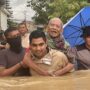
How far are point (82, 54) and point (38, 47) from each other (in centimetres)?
89

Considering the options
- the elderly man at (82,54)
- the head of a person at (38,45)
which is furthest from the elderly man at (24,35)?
the head of a person at (38,45)

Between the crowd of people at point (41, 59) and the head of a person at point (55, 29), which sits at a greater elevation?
the head of a person at point (55, 29)

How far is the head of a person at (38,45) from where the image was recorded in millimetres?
5288

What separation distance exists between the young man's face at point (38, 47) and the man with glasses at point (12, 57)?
282 mm

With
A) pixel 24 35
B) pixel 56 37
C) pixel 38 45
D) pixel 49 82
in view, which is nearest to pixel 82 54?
pixel 56 37

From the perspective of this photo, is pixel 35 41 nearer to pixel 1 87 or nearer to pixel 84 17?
pixel 1 87

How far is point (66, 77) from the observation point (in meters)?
5.16

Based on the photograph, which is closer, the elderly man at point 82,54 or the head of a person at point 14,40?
the elderly man at point 82,54

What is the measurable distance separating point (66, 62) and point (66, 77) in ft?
1.01

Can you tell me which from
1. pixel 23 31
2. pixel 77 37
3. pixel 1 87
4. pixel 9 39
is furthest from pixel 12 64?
pixel 23 31

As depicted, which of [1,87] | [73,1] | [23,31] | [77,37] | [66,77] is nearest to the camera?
[1,87]

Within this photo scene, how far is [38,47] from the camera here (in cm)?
529

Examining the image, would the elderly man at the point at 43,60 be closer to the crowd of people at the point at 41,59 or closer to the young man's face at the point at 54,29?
the crowd of people at the point at 41,59

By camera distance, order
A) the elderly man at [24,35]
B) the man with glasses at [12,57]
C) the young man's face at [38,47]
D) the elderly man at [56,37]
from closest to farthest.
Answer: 1. the young man's face at [38,47]
2. the man with glasses at [12,57]
3. the elderly man at [56,37]
4. the elderly man at [24,35]
